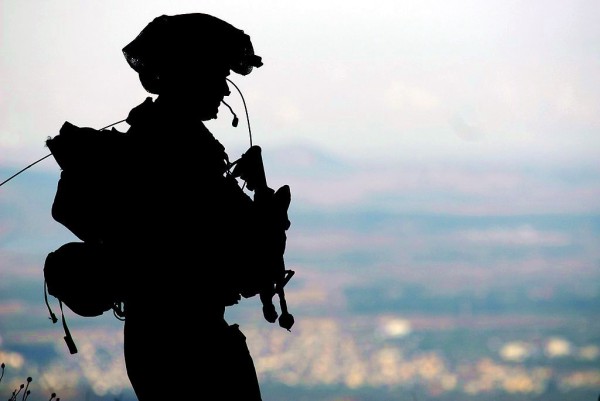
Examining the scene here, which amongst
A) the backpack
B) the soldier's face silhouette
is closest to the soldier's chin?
the soldier's face silhouette

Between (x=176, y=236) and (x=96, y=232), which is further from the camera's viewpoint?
(x=96, y=232)

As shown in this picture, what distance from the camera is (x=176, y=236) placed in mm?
5809

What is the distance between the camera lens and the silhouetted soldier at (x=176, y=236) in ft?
18.8

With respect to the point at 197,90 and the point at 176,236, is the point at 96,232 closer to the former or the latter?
the point at 176,236

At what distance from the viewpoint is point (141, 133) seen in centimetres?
599

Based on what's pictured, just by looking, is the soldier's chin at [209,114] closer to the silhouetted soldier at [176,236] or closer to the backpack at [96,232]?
the silhouetted soldier at [176,236]

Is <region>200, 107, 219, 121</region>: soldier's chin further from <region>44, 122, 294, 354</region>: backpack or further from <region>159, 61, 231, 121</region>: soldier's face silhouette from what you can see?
<region>44, 122, 294, 354</region>: backpack

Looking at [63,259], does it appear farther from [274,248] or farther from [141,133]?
[274,248]

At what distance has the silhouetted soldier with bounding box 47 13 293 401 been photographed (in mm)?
5734

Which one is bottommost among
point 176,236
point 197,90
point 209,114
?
point 176,236

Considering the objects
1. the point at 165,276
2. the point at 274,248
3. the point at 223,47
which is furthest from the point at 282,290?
the point at 223,47

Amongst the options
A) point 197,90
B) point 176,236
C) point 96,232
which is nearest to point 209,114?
point 197,90

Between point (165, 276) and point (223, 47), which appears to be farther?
point (223, 47)

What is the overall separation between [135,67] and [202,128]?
773 mm
